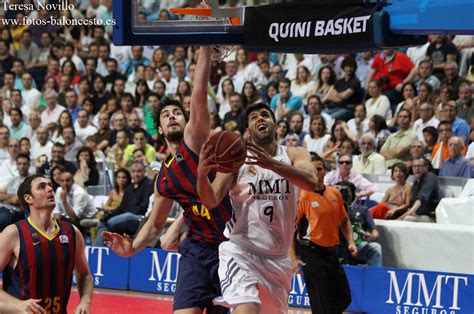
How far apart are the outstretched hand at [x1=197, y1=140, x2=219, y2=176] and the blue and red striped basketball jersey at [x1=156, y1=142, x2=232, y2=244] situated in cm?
74

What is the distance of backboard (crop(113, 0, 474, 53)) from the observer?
6453 millimetres

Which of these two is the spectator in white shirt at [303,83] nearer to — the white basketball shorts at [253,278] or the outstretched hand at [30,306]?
the white basketball shorts at [253,278]

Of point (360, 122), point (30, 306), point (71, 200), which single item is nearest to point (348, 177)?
point (360, 122)

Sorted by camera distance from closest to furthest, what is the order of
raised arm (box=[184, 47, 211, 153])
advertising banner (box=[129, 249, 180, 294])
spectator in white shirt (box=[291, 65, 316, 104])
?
raised arm (box=[184, 47, 211, 153]) → advertising banner (box=[129, 249, 180, 294]) → spectator in white shirt (box=[291, 65, 316, 104])

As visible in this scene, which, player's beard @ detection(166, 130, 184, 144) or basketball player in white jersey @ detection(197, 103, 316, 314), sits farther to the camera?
player's beard @ detection(166, 130, 184, 144)

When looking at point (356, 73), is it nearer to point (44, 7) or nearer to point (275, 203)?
point (44, 7)

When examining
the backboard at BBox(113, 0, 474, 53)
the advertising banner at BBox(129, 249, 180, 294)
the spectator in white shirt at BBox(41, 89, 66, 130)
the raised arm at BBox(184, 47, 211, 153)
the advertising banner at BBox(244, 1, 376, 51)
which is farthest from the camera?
the spectator in white shirt at BBox(41, 89, 66, 130)

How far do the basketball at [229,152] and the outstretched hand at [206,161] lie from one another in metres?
0.02

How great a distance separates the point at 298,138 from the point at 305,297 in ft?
10.6

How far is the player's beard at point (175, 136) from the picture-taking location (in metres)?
7.89

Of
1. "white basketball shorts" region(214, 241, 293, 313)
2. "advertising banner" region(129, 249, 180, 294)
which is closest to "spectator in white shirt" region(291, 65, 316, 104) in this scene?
"advertising banner" region(129, 249, 180, 294)

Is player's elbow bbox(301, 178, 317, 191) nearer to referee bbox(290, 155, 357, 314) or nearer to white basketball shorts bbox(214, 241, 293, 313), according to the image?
white basketball shorts bbox(214, 241, 293, 313)

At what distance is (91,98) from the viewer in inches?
733

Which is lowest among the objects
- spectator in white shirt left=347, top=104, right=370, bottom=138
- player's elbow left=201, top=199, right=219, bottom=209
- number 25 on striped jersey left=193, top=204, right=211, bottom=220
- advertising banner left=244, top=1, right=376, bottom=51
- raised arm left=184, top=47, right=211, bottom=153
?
number 25 on striped jersey left=193, top=204, right=211, bottom=220
